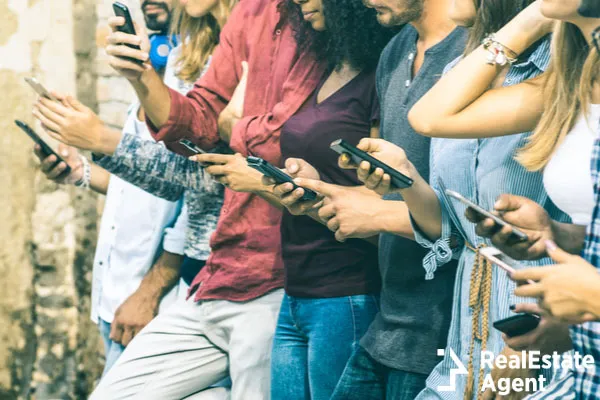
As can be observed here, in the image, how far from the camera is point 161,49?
168 inches

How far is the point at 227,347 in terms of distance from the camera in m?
3.46

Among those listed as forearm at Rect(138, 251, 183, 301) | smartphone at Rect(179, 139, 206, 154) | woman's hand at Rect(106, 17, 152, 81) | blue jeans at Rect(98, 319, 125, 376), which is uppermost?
woman's hand at Rect(106, 17, 152, 81)

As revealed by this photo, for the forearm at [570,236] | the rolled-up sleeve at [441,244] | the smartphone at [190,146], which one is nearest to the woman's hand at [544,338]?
the forearm at [570,236]

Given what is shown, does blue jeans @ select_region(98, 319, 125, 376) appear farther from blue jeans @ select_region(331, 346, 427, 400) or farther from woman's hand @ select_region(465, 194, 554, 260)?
woman's hand @ select_region(465, 194, 554, 260)

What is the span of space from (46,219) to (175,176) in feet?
5.44

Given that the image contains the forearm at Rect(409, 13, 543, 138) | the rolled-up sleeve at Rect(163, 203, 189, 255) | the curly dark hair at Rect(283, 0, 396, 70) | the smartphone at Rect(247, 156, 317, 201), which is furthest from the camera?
the rolled-up sleeve at Rect(163, 203, 189, 255)

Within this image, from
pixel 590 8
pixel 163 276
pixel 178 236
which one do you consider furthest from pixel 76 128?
pixel 590 8

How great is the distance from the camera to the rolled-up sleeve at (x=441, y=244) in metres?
2.73

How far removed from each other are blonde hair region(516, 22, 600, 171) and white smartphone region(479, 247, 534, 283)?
25 centimetres

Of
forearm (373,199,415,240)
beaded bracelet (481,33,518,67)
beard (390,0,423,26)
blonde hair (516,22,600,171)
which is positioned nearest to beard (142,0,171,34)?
beard (390,0,423,26)

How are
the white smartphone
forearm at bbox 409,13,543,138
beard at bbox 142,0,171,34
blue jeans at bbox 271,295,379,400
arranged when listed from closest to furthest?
the white smartphone
forearm at bbox 409,13,543,138
blue jeans at bbox 271,295,379,400
beard at bbox 142,0,171,34

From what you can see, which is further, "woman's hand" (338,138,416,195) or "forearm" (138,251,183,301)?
"forearm" (138,251,183,301)

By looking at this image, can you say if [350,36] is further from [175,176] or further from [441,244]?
[175,176]

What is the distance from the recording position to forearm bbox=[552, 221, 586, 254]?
223 cm
